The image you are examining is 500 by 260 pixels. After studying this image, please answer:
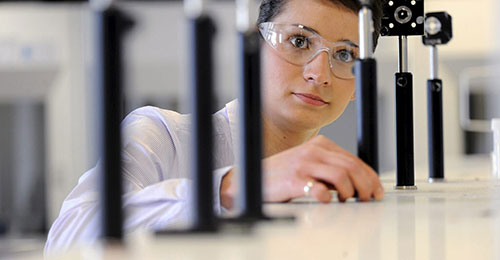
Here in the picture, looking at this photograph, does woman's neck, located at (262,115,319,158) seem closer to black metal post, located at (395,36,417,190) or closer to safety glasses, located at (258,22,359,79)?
safety glasses, located at (258,22,359,79)

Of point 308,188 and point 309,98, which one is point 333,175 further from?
point 309,98

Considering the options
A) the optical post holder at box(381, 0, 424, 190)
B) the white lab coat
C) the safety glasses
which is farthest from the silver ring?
the safety glasses

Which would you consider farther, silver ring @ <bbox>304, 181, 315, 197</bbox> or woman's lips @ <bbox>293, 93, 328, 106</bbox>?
woman's lips @ <bbox>293, 93, 328, 106</bbox>

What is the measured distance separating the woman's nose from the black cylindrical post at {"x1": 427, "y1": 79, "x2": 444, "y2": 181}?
0.21 meters

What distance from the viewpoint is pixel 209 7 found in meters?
0.55

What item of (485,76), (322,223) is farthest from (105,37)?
(485,76)

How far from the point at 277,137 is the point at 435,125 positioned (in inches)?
13.9

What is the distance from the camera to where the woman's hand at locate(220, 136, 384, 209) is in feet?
2.85

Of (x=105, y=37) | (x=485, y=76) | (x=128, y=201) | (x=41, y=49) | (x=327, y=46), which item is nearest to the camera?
(x=105, y=37)

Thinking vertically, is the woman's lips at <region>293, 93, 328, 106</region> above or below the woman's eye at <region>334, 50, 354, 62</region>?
below

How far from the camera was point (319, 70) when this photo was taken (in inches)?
52.6

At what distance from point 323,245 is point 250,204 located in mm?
104

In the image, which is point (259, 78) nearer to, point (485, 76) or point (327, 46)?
point (327, 46)

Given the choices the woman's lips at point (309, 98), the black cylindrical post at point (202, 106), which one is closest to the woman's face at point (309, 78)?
the woman's lips at point (309, 98)
